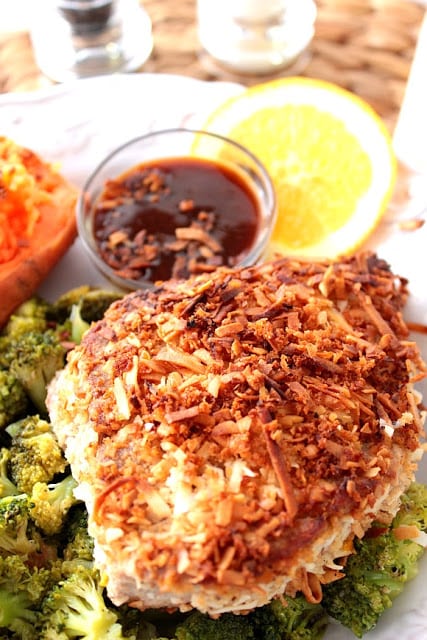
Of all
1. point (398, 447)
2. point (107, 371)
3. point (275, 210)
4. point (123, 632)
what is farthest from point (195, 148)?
point (123, 632)

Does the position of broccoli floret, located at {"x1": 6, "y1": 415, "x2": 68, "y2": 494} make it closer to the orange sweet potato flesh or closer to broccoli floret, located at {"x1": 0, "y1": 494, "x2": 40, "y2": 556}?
broccoli floret, located at {"x1": 0, "y1": 494, "x2": 40, "y2": 556}

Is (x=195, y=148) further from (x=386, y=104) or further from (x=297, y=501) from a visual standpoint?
(x=297, y=501)

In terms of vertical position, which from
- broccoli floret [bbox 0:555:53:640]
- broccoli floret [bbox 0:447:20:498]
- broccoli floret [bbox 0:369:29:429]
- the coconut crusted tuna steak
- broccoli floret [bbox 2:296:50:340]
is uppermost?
the coconut crusted tuna steak

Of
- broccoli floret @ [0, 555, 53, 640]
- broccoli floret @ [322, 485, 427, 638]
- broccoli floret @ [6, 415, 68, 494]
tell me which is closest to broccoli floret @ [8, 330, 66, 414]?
broccoli floret @ [6, 415, 68, 494]

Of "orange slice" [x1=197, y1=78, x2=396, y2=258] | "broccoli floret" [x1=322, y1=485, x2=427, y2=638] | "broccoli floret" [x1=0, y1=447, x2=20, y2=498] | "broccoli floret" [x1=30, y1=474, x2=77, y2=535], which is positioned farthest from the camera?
"orange slice" [x1=197, y1=78, x2=396, y2=258]

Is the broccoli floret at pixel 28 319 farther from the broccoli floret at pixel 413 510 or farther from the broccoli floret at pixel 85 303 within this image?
the broccoli floret at pixel 413 510

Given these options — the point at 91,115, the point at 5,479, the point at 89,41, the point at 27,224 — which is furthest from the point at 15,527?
the point at 89,41
